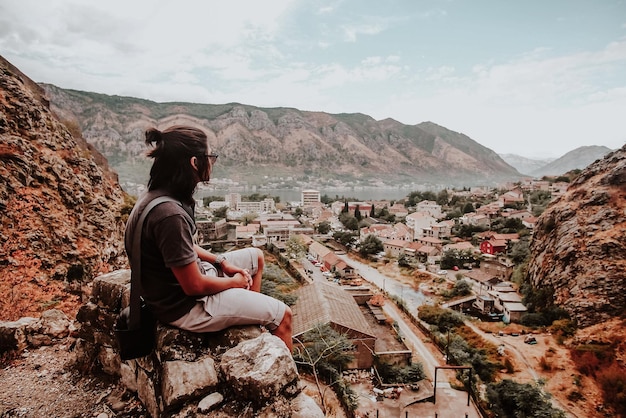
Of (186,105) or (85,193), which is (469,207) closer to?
(85,193)

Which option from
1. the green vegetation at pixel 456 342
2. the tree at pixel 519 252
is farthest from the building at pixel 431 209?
the green vegetation at pixel 456 342

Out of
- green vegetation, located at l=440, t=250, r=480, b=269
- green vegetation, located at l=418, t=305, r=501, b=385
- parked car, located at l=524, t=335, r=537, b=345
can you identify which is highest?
green vegetation, located at l=440, t=250, r=480, b=269

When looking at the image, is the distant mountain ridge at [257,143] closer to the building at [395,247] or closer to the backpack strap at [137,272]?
the building at [395,247]

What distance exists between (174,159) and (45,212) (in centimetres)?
1015

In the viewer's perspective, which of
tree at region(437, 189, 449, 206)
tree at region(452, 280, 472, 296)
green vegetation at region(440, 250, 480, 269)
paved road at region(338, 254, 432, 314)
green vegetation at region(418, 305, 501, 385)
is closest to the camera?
green vegetation at region(418, 305, 501, 385)

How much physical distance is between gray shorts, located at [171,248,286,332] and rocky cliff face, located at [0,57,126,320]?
6.26m

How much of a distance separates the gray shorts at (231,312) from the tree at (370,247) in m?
32.0

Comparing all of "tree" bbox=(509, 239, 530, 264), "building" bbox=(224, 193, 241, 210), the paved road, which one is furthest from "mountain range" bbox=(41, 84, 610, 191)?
"tree" bbox=(509, 239, 530, 264)

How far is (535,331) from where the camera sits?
728 inches

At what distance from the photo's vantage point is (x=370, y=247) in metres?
33.6

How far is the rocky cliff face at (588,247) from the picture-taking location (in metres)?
19.2

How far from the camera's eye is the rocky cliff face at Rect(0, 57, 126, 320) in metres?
7.93

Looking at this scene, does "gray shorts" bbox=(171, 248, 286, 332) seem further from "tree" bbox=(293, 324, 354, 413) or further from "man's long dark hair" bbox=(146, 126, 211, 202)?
"tree" bbox=(293, 324, 354, 413)

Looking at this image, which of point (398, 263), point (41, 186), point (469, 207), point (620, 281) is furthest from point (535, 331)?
point (469, 207)
